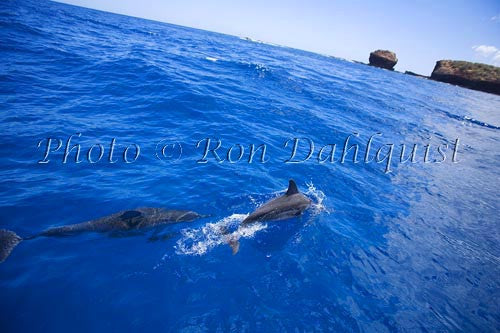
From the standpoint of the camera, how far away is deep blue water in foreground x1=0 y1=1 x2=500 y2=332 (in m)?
5.71

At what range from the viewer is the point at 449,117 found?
2925 centimetres

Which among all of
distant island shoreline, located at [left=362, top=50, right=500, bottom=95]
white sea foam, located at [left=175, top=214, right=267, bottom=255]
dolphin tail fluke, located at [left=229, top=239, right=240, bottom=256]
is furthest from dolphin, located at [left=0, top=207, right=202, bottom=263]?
distant island shoreline, located at [left=362, top=50, right=500, bottom=95]

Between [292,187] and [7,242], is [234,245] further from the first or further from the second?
[7,242]

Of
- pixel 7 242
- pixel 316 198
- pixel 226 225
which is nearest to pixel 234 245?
pixel 226 225

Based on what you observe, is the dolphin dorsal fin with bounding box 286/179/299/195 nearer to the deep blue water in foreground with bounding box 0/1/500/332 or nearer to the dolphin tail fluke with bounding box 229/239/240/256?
the deep blue water in foreground with bounding box 0/1/500/332

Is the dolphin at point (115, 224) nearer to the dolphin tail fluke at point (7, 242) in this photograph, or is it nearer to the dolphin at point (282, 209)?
the dolphin tail fluke at point (7, 242)

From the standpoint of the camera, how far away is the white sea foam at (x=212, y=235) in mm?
7039

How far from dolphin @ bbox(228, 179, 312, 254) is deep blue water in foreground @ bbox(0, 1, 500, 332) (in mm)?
256

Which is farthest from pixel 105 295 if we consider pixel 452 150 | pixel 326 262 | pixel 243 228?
A: pixel 452 150

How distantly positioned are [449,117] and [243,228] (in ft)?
104

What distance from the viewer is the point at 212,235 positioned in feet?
24.6

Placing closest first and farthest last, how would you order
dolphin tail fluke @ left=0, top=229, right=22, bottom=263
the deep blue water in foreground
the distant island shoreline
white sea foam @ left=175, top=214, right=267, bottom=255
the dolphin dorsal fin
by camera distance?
the deep blue water in foreground → dolphin tail fluke @ left=0, top=229, right=22, bottom=263 → white sea foam @ left=175, top=214, right=267, bottom=255 → the dolphin dorsal fin → the distant island shoreline

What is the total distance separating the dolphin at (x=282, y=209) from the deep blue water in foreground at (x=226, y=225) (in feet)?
0.84

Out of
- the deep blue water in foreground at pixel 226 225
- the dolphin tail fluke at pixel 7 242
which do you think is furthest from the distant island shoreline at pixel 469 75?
the dolphin tail fluke at pixel 7 242
